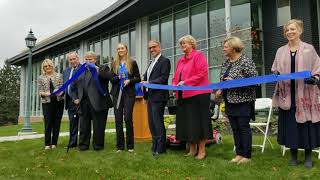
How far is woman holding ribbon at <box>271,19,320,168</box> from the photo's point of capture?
4.82 metres

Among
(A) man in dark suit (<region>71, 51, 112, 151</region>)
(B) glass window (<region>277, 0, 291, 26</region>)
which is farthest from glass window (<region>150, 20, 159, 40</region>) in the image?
(A) man in dark suit (<region>71, 51, 112, 151</region>)

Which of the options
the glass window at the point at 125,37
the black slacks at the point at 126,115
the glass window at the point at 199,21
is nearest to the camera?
the black slacks at the point at 126,115

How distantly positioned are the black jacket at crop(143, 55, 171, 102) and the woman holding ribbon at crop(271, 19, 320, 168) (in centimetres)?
181

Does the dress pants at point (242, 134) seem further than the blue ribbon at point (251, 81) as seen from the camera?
Yes

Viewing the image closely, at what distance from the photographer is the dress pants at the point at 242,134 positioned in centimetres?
529

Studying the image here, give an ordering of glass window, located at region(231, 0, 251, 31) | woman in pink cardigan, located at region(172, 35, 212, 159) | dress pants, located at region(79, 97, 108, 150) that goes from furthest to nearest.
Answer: glass window, located at region(231, 0, 251, 31) < dress pants, located at region(79, 97, 108, 150) < woman in pink cardigan, located at region(172, 35, 212, 159)

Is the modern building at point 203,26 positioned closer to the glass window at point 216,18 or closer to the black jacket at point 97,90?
the glass window at point 216,18

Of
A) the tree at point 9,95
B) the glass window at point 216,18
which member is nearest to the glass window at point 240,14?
the glass window at point 216,18

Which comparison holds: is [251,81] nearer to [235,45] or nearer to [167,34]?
[235,45]

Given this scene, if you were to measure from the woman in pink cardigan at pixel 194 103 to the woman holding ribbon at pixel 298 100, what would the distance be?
1.11m

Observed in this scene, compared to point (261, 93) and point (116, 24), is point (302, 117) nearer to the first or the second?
point (261, 93)

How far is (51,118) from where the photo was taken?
7.45m

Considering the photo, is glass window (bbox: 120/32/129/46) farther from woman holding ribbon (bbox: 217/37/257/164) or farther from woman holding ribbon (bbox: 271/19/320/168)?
woman holding ribbon (bbox: 271/19/320/168)

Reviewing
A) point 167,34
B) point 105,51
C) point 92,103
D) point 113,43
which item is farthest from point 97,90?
point 105,51
